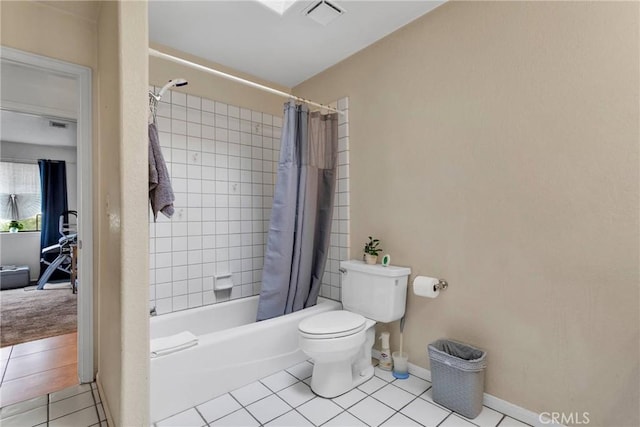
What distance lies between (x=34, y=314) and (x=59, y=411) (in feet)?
7.77

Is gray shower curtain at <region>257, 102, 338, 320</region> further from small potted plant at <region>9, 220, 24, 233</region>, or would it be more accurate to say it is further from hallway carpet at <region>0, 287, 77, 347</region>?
small potted plant at <region>9, 220, 24, 233</region>

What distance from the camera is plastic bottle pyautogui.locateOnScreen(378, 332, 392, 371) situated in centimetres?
206

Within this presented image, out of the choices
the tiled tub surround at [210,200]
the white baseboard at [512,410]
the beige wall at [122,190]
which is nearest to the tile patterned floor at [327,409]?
the white baseboard at [512,410]

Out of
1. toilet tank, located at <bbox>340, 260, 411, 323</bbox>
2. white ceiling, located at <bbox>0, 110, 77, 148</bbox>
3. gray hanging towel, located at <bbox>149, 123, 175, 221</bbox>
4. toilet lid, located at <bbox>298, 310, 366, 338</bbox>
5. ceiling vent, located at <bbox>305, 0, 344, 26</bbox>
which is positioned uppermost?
ceiling vent, located at <bbox>305, 0, 344, 26</bbox>

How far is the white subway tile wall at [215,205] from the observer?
227cm

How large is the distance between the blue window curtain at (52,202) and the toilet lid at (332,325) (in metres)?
5.27

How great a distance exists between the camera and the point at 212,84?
2488 millimetres

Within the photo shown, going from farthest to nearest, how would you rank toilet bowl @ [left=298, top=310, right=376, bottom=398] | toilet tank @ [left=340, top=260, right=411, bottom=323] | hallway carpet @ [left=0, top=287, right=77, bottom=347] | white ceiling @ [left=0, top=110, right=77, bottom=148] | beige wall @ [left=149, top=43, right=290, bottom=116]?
white ceiling @ [left=0, top=110, right=77, bottom=148], hallway carpet @ [left=0, top=287, right=77, bottom=347], beige wall @ [left=149, top=43, right=290, bottom=116], toilet tank @ [left=340, top=260, right=411, bottom=323], toilet bowl @ [left=298, top=310, right=376, bottom=398]

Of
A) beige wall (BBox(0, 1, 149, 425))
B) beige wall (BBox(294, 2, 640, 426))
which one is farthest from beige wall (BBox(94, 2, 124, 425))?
beige wall (BBox(294, 2, 640, 426))

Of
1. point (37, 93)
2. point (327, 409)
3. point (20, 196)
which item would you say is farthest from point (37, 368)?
point (20, 196)

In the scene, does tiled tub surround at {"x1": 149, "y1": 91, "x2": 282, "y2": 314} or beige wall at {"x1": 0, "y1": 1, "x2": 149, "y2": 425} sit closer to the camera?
beige wall at {"x1": 0, "y1": 1, "x2": 149, "y2": 425}

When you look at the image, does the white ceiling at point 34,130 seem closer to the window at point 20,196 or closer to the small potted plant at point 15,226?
the window at point 20,196

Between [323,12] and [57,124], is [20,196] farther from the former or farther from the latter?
[323,12]

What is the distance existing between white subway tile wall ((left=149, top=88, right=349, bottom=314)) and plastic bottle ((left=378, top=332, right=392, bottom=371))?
1.84 feet
